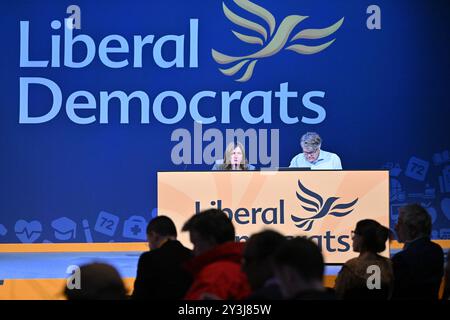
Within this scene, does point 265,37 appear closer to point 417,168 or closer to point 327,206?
point 417,168

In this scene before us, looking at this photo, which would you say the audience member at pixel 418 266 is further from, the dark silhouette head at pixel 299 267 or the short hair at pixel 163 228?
the dark silhouette head at pixel 299 267

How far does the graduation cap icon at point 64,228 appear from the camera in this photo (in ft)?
32.3

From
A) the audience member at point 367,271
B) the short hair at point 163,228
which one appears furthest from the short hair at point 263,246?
the short hair at point 163,228

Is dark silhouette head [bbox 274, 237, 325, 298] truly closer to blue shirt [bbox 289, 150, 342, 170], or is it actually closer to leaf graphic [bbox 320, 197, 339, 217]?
leaf graphic [bbox 320, 197, 339, 217]

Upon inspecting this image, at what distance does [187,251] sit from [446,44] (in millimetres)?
6798

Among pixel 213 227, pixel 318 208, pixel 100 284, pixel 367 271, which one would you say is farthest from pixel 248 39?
pixel 100 284

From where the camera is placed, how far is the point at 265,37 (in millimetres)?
10023

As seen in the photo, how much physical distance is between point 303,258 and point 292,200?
4.08 meters

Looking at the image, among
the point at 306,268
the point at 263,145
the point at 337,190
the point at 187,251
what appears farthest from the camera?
the point at 263,145

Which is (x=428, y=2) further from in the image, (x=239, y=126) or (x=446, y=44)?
(x=239, y=126)

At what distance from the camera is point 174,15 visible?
9930 mm

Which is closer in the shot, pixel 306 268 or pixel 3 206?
pixel 306 268
